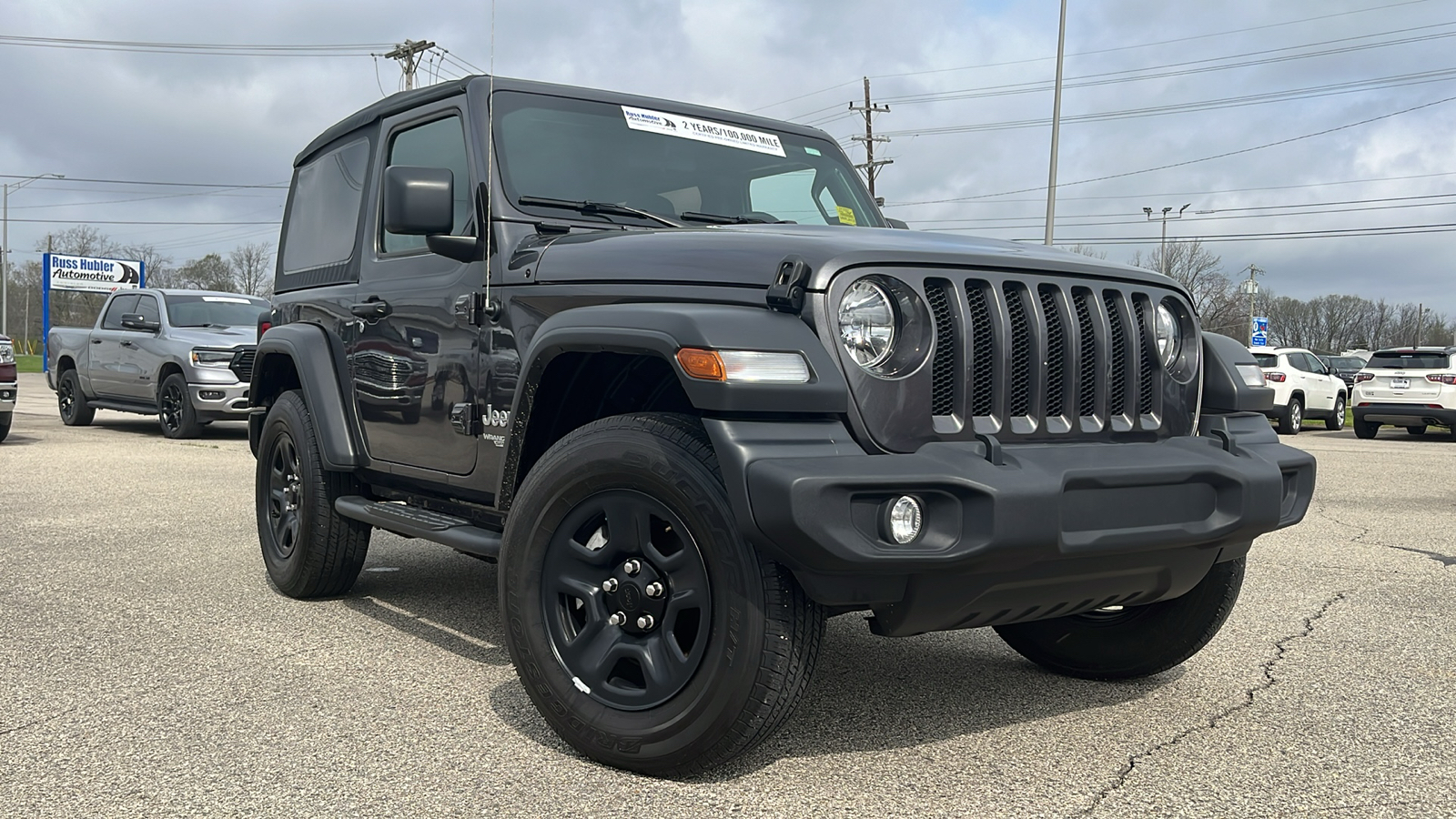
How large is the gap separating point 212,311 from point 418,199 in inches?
495

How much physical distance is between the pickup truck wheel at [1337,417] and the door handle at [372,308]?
22.5 metres

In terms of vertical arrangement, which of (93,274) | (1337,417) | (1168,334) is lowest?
(1337,417)

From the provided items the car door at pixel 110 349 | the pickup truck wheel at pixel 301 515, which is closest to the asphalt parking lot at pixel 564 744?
the pickup truck wheel at pixel 301 515

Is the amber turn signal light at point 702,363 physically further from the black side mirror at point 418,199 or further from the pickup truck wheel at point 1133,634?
the pickup truck wheel at point 1133,634

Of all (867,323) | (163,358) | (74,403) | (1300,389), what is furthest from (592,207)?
(1300,389)

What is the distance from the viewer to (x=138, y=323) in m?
14.3

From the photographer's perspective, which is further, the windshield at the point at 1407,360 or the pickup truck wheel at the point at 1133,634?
the windshield at the point at 1407,360

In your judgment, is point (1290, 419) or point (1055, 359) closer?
point (1055, 359)

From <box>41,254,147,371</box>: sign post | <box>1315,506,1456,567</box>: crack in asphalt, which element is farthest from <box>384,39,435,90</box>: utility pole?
<box>1315,506,1456,567</box>: crack in asphalt

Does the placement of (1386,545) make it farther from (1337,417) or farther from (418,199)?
(1337,417)

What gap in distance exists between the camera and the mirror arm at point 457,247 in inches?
161

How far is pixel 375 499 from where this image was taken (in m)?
Answer: 5.12

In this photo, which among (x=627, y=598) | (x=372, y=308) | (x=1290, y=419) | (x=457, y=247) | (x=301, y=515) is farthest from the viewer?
(x=1290, y=419)

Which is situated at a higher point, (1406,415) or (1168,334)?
(1168,334)
